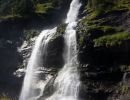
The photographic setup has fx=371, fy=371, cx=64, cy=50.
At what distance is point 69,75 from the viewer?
46.6 metres

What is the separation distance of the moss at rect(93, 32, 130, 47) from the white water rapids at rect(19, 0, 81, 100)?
4.12 m

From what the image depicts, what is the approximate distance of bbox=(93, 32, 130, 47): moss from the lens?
4406 centimetres

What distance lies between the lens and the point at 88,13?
58.4 m

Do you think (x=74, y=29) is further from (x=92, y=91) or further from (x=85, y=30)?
(x=92, y=91)

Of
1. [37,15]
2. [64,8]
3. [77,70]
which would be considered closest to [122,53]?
[77,70]

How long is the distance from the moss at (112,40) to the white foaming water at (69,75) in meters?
4.12

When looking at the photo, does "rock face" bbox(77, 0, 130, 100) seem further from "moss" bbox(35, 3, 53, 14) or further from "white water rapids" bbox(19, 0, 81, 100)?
"moss" bbox(35, 3, 53, 14)

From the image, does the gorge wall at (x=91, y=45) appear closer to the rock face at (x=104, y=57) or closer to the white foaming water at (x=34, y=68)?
the rock face at (x=104, y=57)

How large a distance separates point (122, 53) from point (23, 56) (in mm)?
17388

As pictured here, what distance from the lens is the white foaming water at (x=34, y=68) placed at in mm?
50781

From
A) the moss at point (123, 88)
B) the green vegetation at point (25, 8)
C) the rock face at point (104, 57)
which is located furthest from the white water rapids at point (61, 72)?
the green vegetation at point (25, 8)

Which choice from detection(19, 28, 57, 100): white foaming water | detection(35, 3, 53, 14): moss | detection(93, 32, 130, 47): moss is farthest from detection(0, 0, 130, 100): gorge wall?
detection(19, 28, 57, 100): white foaming water

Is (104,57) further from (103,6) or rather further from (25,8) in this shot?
(25,8)

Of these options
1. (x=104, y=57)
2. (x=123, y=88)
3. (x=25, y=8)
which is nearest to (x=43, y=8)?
(x=25, y=8)
